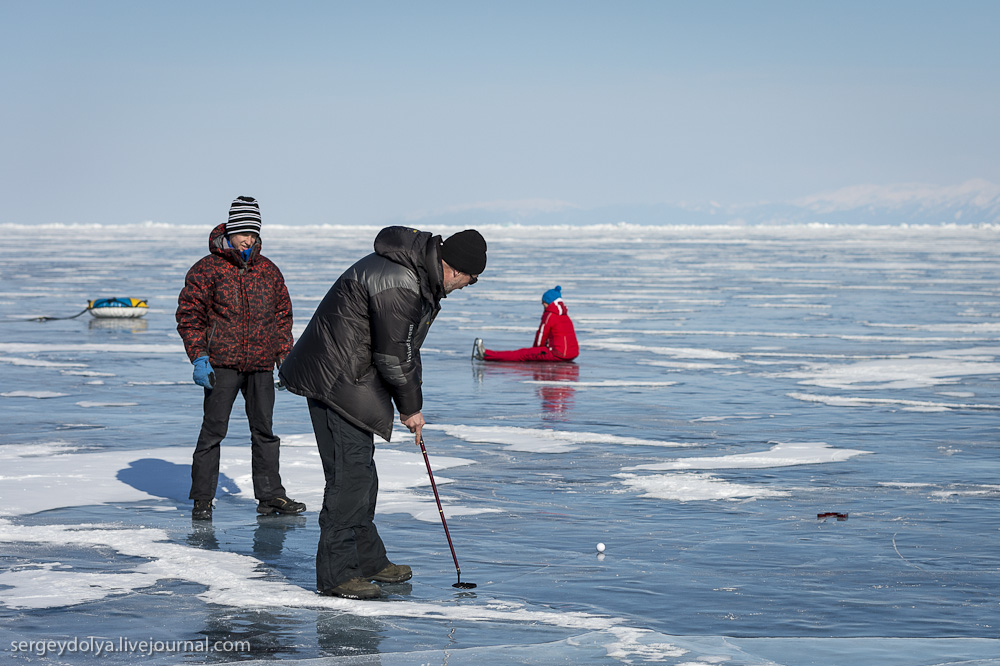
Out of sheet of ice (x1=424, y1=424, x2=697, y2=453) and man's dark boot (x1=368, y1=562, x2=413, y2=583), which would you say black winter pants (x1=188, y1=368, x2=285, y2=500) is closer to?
man's dark boot (x1=368, y1=562, x2=413, y2=583)

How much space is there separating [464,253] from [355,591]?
1.75 m

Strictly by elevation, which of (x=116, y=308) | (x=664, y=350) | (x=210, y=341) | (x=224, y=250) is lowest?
(x=664, y=350)

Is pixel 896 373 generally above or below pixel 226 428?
below

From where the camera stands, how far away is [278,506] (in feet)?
25.4

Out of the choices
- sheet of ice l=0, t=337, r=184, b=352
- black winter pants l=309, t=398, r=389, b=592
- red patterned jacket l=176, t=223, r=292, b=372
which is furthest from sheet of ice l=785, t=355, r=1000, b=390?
black winter pants l=309, t=398, r=389, b=592

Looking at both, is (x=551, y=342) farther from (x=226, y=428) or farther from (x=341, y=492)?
(x=341, y=492)

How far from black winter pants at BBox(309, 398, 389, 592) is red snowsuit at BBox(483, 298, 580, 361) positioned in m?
10.1

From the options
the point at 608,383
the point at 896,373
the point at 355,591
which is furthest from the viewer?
the point at 896,373

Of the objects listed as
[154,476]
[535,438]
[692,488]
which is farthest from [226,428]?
[535,438]

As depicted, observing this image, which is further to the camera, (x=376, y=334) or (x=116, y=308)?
(x=116, y=308)

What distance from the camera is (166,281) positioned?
3622cm

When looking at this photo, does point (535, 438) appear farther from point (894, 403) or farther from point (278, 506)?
point (894, 403)

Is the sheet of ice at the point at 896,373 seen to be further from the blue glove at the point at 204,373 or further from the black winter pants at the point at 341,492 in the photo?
the black winter pants at the point at 341,492

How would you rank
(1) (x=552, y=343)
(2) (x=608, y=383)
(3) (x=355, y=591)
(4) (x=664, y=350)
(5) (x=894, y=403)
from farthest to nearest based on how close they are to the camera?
(4) (x=664, y=350), (1) (x=552, y=343), (2) (x=608, y=383), (5) (x=894, y=403), (3) (x=355, y=591)
